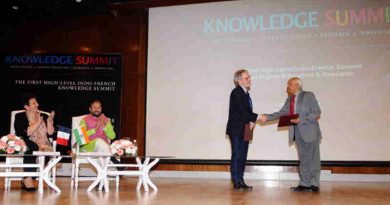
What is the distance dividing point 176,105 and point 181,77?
49 cm

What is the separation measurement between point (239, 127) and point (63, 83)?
393cm

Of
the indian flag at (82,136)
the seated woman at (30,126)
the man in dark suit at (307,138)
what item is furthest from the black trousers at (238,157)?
the seated woman at (30,126)

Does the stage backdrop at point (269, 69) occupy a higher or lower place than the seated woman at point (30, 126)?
higher

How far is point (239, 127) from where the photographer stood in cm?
477

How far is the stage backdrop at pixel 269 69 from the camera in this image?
263 inches

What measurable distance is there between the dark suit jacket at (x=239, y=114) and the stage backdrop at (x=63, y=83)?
9.77 feet

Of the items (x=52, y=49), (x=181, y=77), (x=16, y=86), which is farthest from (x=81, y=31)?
(x=181, y=77)

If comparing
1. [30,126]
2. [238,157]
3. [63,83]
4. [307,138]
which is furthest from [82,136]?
[307,138]

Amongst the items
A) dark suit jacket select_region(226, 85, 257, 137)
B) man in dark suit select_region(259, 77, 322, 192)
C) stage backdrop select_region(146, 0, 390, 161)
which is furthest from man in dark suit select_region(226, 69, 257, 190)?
stage backdrop select_region(146, 0, 390, 161)

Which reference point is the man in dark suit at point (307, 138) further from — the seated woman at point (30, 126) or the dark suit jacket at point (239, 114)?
the seated woman at point (30, 126)

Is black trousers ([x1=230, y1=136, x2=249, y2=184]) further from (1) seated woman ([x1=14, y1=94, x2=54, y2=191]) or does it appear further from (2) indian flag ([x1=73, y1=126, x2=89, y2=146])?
(1) seated woman ([x1=14, y1=94, x2=54, y2=191])

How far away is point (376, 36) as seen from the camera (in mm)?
6699

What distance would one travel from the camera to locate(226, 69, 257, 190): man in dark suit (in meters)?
4.75

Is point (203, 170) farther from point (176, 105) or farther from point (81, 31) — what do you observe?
point (81, 31)
